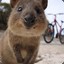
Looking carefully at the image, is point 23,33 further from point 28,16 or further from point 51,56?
point 51,56

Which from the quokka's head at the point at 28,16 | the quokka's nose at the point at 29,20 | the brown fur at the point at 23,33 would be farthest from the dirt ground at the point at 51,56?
the quokka's nose at the point at 29,20

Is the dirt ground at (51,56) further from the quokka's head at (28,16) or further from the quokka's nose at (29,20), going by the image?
the quokka's nose at (29,20)

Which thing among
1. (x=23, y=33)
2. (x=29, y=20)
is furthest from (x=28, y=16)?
(x=23, y=33)

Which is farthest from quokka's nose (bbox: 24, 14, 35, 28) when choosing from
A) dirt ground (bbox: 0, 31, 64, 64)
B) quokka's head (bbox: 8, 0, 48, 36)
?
dirt ground (bbox: 0, 31, 64, 64)

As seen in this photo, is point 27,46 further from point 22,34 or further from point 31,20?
point 31,20

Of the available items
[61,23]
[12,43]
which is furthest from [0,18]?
[12,43]

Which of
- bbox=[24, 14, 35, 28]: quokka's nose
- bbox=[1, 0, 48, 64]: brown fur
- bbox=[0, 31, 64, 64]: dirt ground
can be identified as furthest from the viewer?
bbox=[0, 31, 64, 64]: dirt ground

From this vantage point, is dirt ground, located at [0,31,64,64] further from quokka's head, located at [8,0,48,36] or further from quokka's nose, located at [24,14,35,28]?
quokka's nose, located at [24,14,35,28]
